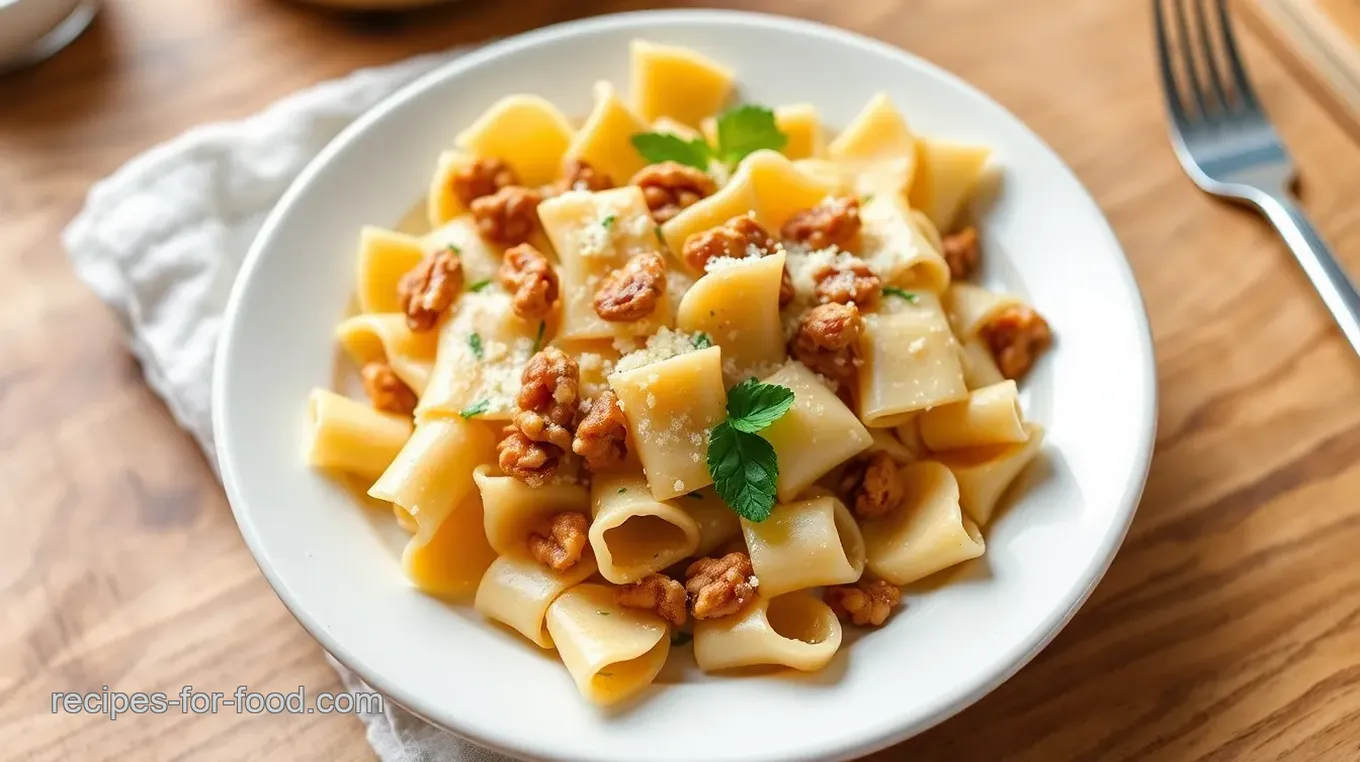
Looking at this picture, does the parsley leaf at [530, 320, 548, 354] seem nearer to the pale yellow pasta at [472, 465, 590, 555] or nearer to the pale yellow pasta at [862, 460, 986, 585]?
the pale yellow pasta at [472, 465, 590, 555]

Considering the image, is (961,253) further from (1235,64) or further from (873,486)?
(1235,64)

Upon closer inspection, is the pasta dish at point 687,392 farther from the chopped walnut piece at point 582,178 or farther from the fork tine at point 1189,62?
the fork tine at point 1189,62

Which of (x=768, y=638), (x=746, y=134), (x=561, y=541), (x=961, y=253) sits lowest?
(x=768, y=638)

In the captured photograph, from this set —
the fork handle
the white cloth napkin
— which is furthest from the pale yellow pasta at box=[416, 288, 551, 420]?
the fork handle

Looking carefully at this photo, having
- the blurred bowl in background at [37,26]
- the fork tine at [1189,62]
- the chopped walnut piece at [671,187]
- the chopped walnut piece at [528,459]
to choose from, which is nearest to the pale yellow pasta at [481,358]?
the chopped walnut piece at [528,459]

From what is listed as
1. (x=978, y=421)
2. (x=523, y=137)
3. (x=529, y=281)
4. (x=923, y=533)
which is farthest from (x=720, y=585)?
(x=523, y=137)

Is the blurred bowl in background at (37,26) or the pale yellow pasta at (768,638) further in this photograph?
the blurred bowl in background at (37,26)

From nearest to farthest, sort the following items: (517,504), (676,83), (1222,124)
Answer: (517,504), (676,83), (1222,124)
